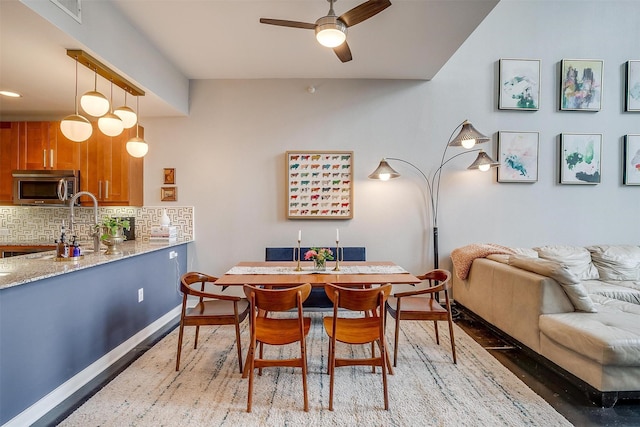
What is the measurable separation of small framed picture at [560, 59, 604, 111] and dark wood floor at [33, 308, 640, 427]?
3.16 m

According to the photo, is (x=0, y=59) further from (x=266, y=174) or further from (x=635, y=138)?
(x=635, y=138)

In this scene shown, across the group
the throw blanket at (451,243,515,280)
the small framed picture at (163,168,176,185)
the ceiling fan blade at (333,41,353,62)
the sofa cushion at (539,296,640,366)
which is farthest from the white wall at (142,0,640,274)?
the sofa cushion at (539,296,640,366)

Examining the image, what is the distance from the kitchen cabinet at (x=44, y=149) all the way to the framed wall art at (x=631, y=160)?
6804 millimetres

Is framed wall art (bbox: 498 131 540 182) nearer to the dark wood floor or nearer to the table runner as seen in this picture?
the dark wood floor

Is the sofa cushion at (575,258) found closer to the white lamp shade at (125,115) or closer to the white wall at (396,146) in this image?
the white wall at (396,146)

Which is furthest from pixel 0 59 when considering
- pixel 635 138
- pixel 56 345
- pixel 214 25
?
pixel 635 138

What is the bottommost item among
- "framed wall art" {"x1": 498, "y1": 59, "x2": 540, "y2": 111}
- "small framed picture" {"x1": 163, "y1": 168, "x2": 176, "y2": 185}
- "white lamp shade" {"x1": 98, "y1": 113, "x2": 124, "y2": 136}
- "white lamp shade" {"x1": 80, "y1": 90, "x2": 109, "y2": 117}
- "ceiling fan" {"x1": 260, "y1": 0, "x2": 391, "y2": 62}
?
"small framed picture" {"x1": 163, "y1": 168, "x2": 176, "y2": 185}

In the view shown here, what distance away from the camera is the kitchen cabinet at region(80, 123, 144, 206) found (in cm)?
365

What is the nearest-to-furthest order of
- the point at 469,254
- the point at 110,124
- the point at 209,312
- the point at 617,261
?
the point at 110,124 < the point at 209,312 < the point at 617,261 < the point at 469,254

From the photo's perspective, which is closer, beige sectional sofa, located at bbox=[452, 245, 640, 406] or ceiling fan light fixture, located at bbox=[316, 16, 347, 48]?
beige sectional sofa, located at bbox=[452, 245, 640, 406]

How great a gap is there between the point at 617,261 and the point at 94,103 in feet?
17.2

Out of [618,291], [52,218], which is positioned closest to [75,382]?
[52,218]

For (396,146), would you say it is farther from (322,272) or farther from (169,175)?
(169,175)

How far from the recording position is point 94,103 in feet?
7.05
